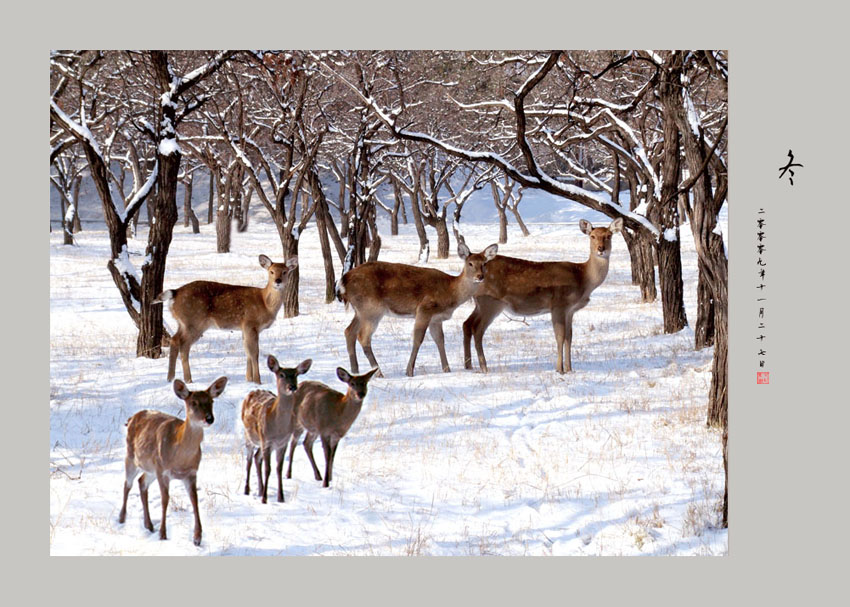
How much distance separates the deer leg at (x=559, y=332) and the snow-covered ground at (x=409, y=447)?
0.34 ft

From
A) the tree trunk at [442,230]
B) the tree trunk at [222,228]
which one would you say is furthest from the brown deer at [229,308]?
the tree trunk at [442,230]

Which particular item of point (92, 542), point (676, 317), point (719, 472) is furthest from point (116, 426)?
point (676, 317)

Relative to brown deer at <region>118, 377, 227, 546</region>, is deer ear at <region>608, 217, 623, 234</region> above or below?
above

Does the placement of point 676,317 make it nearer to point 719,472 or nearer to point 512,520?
point 719,472

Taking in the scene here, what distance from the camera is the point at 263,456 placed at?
6148 millimetres

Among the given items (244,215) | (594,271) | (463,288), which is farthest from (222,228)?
(594,271)

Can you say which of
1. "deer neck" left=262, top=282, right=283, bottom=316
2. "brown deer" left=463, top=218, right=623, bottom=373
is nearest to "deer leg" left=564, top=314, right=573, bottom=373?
"brown deer" left=463, top=218, right=623, bottom=373

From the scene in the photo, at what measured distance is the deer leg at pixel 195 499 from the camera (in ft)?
19.2

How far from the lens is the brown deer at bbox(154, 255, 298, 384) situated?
7625 mm

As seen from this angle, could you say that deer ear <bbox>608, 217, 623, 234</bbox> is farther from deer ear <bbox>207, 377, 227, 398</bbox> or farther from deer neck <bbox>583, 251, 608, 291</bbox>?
deer ear <bbox>207, 377, 227, 398</bbox>

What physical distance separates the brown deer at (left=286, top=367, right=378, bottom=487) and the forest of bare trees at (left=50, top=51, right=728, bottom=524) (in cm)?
188

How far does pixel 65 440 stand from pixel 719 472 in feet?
14.0

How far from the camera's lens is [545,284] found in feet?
29.0

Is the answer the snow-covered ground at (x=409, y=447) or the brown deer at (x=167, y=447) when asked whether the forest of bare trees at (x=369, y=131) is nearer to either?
the snow-covered ground at (x=409, y=447)
